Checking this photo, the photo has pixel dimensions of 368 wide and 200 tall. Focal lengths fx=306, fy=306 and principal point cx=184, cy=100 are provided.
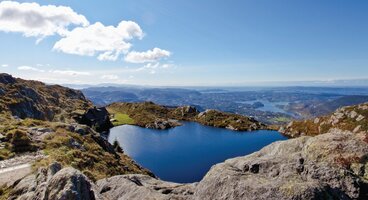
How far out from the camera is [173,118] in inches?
6161

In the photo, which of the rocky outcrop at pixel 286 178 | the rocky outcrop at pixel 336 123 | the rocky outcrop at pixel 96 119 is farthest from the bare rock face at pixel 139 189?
the rocky outcrop at pixel 96 119

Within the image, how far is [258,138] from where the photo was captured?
10362 cm

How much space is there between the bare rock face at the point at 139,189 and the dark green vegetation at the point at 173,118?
354 feet

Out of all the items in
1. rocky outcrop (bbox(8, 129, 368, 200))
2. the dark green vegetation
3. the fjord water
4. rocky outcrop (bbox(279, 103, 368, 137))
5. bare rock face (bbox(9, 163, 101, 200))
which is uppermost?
rocky outcrop (bbox(8, 129, 368, 200))

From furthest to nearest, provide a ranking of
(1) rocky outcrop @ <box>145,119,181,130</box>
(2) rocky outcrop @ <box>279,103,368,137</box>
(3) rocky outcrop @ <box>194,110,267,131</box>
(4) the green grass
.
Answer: (4) the green grass → (1) rocky outcrop @ <box>145,119,181,130</box> → (3) rocky outcrop @ <box>194,110,267,131</box> → (2) rocky outcrop @ <box>279,103,368,137</box>

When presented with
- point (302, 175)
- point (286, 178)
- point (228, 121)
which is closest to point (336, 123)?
point (228, 121)

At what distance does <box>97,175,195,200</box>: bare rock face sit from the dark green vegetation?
107903 millimetres

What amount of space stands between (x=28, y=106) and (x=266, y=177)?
3019 inches

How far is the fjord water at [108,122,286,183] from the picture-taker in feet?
228

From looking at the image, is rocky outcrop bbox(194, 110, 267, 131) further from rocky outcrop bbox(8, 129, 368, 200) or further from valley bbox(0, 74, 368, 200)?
rocky outcrop bbox(8, 129, 368, 200)

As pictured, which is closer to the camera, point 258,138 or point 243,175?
point 243,175

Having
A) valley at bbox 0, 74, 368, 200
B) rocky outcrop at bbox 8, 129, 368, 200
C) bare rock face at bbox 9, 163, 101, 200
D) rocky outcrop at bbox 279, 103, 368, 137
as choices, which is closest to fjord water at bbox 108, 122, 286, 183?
valley at bbox 0, 74, 368, 200

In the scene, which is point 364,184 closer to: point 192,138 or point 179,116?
point 192,138

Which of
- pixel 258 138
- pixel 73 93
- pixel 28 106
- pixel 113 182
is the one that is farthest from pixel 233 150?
pixel 73 93
